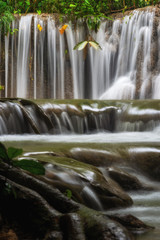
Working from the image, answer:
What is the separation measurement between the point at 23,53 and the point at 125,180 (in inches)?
365

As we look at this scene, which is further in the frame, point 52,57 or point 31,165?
point 52,57

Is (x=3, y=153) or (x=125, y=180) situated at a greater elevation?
(x=3, y=153)

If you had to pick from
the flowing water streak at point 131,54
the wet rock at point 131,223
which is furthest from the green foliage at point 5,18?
the wet rock at point 131,223

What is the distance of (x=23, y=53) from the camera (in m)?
12.1

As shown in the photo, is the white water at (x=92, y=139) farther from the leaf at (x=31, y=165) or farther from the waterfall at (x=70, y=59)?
the waterfall at (x=70, y=59)

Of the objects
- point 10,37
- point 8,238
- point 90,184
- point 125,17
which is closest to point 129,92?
point 125,17

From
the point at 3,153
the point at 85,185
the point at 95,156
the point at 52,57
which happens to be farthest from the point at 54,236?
the point at 52,57

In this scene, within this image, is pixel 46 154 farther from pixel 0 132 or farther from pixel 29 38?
pixel 29 38

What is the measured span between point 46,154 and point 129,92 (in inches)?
312

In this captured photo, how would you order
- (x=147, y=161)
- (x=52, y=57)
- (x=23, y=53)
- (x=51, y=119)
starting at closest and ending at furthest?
(x=147, y=161) → (x=51, y=119) → (x=23, y=53) → (x=52, y=57)

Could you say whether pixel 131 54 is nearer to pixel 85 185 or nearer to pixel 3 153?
pixel 85 185

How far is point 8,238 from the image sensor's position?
1854 mm

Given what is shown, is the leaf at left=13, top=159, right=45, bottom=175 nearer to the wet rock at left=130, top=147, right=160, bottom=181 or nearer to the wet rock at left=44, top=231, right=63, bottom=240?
the wet rock at left=44, top=231, right=63, bottom=240

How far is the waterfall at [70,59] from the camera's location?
11.7 meters
